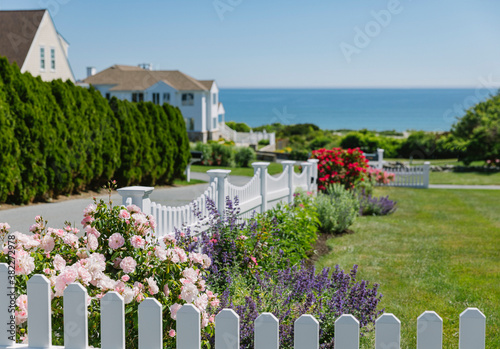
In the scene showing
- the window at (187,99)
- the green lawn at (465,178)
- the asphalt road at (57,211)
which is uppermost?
the window at (187,99)

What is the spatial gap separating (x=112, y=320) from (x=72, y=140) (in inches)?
426

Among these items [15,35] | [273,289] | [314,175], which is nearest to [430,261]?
[273,289]

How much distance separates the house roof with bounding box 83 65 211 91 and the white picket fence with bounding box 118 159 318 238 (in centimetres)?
3939

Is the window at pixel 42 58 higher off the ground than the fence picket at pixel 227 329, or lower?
higher

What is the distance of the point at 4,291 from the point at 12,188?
340 inches

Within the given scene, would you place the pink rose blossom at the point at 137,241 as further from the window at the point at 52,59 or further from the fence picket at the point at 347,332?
the window at the point at 52,59

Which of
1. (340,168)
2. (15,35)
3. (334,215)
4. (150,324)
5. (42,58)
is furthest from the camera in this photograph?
(42,58)

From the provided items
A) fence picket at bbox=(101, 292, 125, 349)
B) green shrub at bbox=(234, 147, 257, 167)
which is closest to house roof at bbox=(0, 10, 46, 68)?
green shrub at bbox=(234, 147, 257, 167)

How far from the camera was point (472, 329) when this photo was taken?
2.79 m

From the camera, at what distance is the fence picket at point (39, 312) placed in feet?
9.75

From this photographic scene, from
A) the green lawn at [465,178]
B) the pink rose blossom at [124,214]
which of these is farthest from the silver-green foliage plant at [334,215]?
the green lawn at [465,178]

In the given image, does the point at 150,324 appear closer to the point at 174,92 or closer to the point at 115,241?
the point at 115,241

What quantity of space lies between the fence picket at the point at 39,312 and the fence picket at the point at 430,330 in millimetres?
1909

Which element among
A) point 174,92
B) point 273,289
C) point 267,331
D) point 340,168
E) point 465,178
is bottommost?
point 465,178
